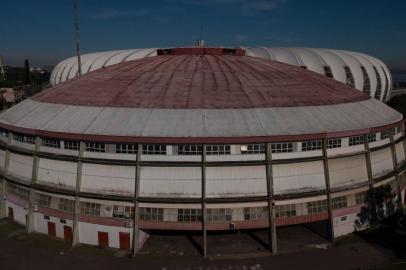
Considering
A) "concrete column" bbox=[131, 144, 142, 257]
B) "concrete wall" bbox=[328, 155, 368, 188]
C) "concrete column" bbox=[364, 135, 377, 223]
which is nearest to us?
"concrete column" bbox=[131, 144, 142, 257]

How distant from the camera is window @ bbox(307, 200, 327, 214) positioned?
116ft

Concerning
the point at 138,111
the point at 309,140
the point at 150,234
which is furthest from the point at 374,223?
the point at 138,111

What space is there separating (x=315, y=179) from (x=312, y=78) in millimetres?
16569

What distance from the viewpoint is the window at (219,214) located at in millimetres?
33969

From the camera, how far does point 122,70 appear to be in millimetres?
48969

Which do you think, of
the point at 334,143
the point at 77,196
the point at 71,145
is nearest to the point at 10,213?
the point at 77,196

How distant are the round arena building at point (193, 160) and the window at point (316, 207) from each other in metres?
0.09

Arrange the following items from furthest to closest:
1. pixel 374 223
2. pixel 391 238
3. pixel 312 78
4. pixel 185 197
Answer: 1. pixel 312 78
2. pixel 374 223
3. pixel 391 238
4. pixel 185 197

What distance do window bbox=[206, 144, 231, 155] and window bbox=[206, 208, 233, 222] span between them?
4.87 meters

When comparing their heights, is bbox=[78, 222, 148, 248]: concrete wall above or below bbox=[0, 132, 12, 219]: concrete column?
below

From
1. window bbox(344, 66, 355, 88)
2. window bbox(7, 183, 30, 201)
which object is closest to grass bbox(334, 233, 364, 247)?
window bbox(7, 183, 30, 201)

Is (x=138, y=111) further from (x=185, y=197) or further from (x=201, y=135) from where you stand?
(x=185, y=197)

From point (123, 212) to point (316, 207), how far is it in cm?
1745

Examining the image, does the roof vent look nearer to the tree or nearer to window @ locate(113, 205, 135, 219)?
window @ locate(113, 205, 135, 219)
